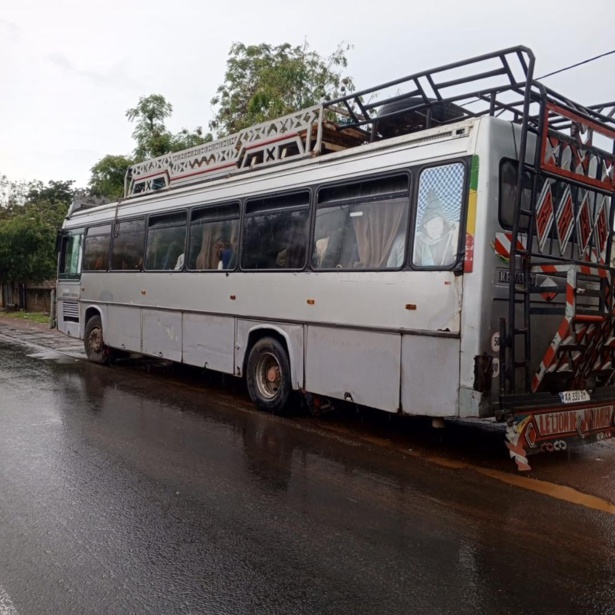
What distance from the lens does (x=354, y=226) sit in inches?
258

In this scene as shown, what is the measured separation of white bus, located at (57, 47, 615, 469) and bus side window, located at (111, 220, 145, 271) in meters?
2.13

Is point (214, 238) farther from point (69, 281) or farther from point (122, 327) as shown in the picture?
point (69, 281)

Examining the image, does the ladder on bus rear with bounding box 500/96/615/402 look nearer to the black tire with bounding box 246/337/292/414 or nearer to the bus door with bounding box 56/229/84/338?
the black tire with bounding box 246/337/292/414

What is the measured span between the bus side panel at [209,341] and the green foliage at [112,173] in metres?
12.8

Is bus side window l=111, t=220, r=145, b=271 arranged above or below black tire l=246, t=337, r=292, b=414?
above

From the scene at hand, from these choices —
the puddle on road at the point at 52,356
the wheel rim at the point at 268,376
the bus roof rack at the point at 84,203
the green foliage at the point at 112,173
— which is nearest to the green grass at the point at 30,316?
the green foliage at the point at 112,173

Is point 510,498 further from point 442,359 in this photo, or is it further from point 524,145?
point 524,145

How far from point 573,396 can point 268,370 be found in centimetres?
380

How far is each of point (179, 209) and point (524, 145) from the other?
5838 mm

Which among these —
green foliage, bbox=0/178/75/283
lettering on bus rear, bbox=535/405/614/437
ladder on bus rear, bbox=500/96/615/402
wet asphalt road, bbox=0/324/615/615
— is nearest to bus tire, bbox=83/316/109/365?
wet asphalt road, bbox=0/324/615/615

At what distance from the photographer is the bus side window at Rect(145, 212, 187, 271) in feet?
30.8

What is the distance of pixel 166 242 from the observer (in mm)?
9773

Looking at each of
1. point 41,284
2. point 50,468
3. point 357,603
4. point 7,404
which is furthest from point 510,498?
point 41,284

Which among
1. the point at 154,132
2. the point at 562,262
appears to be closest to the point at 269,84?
the point at 154,132
